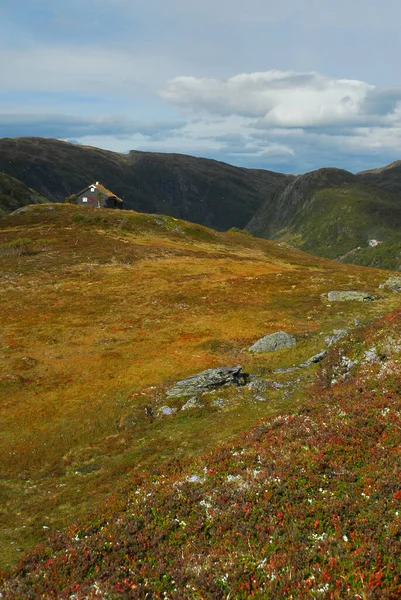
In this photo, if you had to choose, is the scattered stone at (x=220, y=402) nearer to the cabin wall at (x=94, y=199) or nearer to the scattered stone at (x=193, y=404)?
the scattered stone at (x=193, y=404)

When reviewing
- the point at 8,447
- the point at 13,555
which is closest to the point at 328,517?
the point at 13,555

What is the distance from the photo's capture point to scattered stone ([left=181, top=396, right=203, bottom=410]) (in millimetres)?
30078

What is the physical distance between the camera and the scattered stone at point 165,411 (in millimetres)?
29828

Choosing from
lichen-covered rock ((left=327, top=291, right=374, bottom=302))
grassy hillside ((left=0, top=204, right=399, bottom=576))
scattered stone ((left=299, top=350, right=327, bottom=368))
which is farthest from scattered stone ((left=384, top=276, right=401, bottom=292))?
scattered stone ((left=299, top=350, right=327, bottom=368))

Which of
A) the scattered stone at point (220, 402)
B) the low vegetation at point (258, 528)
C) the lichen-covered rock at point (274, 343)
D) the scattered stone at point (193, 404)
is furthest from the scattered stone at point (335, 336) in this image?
the low vegetation at point (258, 528)

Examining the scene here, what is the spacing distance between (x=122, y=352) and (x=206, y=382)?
13.4 metres

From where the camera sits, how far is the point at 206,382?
108 feet

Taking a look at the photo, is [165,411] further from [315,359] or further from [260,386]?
[315,359]

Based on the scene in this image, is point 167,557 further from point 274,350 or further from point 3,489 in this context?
point 274,350

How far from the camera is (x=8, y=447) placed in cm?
2664

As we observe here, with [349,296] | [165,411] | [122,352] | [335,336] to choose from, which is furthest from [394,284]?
[165,411]

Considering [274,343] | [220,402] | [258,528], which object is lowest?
[220,402]

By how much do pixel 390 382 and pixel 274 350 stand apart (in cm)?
1843

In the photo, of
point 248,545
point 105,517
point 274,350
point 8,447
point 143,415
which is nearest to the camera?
point 248,545
